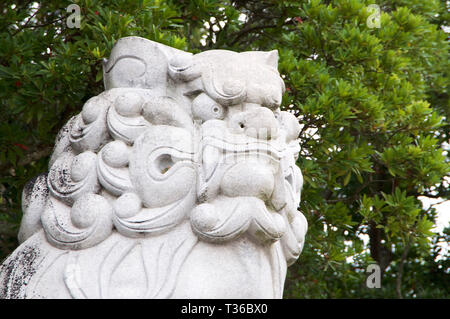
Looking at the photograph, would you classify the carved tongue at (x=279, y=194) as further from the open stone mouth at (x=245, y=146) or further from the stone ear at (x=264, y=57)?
the stone ear at (x=264, y=57)

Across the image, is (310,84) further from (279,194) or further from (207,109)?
(279,194)

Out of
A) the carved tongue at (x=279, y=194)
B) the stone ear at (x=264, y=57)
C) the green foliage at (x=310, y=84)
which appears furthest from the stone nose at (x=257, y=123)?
the green foliage at (x=310, y=84)

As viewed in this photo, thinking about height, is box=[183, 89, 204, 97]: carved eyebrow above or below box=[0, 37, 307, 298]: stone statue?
above

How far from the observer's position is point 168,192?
3.00 meters

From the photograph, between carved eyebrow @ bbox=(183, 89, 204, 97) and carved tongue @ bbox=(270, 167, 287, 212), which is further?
carved eyebrow @ bbox=(183, 89, 204, 97)

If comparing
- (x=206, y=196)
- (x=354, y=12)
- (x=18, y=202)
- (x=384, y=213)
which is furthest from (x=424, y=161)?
(x=18, y=202)

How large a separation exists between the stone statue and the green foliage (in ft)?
2.75

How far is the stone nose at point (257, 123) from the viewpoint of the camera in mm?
3059

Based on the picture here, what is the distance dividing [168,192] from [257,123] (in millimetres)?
497

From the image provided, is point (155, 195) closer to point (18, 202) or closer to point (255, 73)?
point (255, 73)

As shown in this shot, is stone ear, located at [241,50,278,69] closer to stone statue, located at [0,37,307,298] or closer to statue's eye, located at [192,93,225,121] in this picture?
→ stone statue, located at [0,37,307,298]

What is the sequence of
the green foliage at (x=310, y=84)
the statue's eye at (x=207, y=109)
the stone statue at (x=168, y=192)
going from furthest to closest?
1. the green foliage at (x=310, y=84)
2. the statue's eye at (x=207, y=109)
3. the stone statue at (x=168, y=192)

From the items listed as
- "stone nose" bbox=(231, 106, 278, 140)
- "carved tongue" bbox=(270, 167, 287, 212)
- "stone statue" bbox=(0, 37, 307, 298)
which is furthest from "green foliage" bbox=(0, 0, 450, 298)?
"carved tongue" bbox=(270, 167, 287, 212)

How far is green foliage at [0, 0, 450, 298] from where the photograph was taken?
13.8 ft
